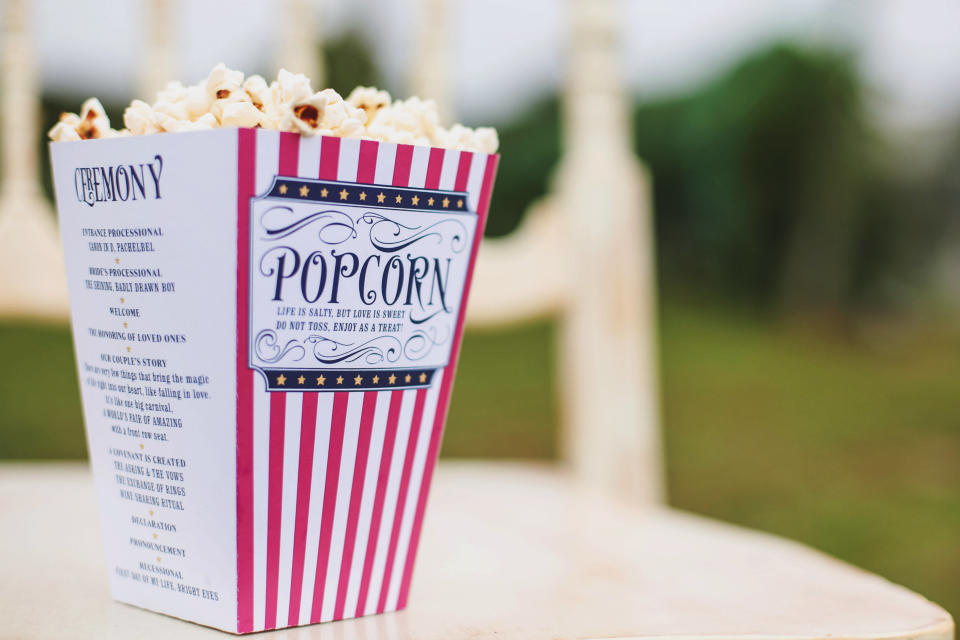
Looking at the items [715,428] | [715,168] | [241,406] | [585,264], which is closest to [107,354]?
[241,406]

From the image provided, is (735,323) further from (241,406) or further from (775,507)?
(241,406)

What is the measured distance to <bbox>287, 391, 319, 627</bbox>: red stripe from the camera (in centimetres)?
43

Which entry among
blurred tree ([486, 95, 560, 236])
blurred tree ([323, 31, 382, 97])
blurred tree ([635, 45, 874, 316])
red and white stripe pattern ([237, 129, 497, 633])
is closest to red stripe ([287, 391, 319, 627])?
red and white stripe pattern ([237, 129, 497, 633])

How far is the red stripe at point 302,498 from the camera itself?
43cm

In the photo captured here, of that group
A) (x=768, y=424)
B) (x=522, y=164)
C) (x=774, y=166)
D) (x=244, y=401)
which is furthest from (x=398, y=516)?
(x=774, y=166)

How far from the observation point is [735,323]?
4.06 meters

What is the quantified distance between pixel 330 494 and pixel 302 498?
0.05 ft

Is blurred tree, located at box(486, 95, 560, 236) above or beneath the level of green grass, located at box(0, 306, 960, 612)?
above

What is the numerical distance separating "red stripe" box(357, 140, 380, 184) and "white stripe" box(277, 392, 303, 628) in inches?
4.0

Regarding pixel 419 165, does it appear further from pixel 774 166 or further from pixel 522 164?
pixel 774 166

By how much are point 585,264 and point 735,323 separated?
125 inches

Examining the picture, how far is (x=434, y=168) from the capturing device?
441mm

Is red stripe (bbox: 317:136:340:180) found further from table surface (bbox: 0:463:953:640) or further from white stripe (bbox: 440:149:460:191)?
table surface (bbox: 0:463:953:640)

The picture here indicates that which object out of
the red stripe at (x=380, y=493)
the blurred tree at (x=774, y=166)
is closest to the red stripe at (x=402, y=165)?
the red stripe at (x=380, y=493)
